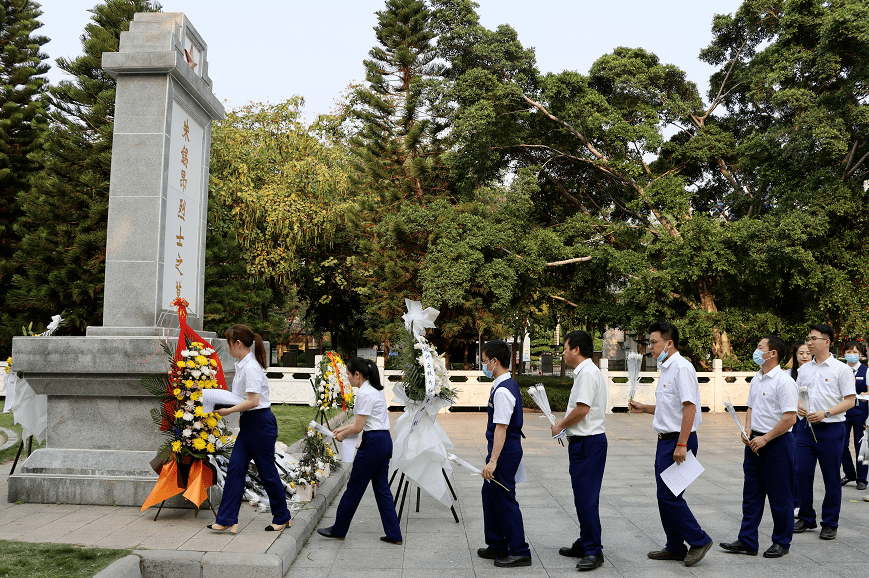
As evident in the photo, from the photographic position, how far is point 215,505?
6012mm

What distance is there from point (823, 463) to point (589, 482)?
257 centimetres

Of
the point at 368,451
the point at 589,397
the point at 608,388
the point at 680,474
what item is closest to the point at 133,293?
the point at 368,451

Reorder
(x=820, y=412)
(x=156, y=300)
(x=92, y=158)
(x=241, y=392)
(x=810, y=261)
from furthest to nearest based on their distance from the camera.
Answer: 1. (x=92, y=158)
2. (x=810, y=261)
3. (x=156, y=300)
4. (x=820, y=412)
5. (x=241, y=392)

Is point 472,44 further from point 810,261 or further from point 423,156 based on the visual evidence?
point 810,261

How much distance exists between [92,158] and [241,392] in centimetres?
1763

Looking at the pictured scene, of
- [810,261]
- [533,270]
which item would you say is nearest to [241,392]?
[533,270]

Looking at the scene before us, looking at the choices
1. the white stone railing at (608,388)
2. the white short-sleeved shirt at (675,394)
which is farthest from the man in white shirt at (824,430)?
the white stone railing at (608,388)

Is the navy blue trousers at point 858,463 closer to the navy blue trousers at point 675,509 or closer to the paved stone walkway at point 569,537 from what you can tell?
the paved stone walkway at point 569,537

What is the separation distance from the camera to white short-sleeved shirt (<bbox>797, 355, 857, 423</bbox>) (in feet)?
19.8

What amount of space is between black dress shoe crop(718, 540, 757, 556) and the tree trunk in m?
15.0

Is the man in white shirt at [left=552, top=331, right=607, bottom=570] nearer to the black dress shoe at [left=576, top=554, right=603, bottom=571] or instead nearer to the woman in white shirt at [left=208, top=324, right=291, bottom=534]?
the black dress shoe at [left=576, top=554, right=603, bottom=571]

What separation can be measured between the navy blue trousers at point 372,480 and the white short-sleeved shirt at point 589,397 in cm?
153

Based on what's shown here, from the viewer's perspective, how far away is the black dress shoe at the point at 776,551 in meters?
5.17

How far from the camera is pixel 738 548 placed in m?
5.30
